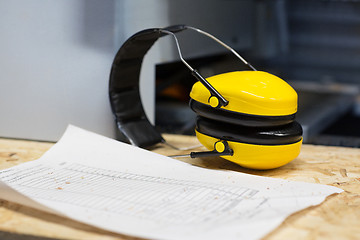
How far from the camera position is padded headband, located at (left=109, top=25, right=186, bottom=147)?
87 centimetres

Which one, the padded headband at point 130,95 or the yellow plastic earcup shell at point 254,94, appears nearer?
the yellow plastic earcup shell at point 254,94

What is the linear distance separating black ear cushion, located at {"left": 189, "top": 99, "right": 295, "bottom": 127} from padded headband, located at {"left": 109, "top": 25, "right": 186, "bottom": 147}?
194mm

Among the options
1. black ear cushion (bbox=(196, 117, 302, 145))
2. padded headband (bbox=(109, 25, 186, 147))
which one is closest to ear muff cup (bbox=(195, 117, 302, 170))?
black ear cushion (bbox=(196, 117, 302, 145))

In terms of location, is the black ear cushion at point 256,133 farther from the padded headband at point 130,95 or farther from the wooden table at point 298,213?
the padded headband at point 130,95

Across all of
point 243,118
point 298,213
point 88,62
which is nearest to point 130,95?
point 88,62

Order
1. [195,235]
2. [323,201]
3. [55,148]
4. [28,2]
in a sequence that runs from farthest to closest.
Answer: [28,2]
[55,148]
[323,201]
[195,235]

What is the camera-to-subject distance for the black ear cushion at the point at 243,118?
0.70m

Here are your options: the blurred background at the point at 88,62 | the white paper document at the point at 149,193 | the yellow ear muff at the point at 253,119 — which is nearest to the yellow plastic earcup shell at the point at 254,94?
the yellow ear muff at the point at 253,119

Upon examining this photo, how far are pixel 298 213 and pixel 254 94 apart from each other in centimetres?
19

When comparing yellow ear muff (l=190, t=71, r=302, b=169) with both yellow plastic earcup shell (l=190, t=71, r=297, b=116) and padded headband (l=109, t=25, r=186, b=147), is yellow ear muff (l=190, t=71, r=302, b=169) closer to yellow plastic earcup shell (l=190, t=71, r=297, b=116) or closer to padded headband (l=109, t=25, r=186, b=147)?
yellow plastic earcup shell (l=190, t=71, r=297, b=116)

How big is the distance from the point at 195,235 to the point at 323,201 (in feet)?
0.71

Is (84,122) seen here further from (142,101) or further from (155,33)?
(155,33)

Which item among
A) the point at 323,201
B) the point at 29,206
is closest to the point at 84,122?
the point at 29,206

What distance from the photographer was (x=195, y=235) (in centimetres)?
49
